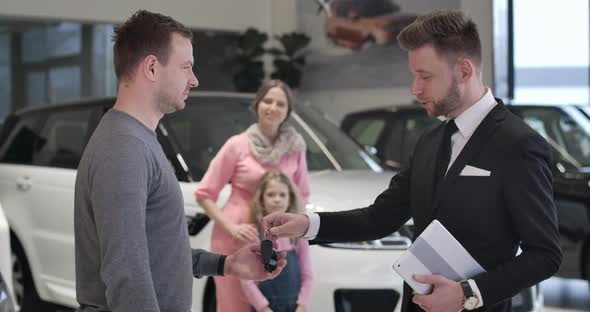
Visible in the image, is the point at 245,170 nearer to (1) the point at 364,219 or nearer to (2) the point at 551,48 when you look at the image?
(1) the point at 364,219

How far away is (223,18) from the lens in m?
12.4

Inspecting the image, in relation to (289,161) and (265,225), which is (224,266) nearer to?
(265,225)

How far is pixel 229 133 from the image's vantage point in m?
5.26

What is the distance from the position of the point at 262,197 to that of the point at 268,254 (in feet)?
5.45

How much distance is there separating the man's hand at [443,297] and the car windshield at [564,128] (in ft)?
15.7

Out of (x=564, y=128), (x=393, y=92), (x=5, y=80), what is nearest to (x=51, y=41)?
(x=5, y=80)

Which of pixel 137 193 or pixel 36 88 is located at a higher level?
pixel 137 193

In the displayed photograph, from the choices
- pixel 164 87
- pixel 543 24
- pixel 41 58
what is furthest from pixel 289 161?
pixel 41 58

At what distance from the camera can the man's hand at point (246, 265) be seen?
8.27ft

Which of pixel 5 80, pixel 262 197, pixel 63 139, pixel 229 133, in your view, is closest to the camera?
pixel 262 197

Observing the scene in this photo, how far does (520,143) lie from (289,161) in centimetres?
234

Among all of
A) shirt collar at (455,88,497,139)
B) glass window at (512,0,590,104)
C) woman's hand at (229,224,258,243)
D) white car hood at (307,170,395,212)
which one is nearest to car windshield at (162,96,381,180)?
white car hood at (307,170,395,212)

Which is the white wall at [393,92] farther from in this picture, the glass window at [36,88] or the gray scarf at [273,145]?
the gray scarf at [273,145]

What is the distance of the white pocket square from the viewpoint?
2176 mm
